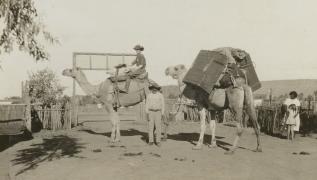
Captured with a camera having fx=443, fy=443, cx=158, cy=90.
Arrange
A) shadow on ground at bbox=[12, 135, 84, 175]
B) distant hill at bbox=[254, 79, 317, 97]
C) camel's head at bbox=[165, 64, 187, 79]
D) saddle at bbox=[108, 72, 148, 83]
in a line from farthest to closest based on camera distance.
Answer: distant hill at bbox=[254, 79, 317, 97] → saddle at bbox=[108, 72, 148, 83] → camel's head at bbox=[165, 64, 187, 79] → shadow on ground at bbox=[12, 135, 84, 175]

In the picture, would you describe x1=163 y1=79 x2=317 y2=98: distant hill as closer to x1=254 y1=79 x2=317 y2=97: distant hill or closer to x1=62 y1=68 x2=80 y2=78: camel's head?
x1=254 y1=79 x2=317 y2=97: distant hill

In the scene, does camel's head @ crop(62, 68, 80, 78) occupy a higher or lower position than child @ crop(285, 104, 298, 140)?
higher

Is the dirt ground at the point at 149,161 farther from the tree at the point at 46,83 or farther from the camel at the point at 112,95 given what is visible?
the tree at the point at 46,83

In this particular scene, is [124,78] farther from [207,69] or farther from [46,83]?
[46,83]

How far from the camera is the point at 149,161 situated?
1044cm

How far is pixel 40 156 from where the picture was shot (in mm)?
11219

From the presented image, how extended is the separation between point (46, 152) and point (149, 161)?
3.19 m

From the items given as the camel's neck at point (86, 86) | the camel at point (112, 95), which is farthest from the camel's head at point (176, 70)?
the camel's neck at point (86, 86)

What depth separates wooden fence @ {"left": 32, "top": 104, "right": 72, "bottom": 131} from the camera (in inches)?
760

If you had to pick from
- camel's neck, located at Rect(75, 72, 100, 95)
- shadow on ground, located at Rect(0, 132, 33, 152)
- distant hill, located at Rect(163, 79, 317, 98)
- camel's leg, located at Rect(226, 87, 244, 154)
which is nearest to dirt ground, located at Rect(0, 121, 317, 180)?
shadow on ground, located at Rect(0, 132, 33, 152)

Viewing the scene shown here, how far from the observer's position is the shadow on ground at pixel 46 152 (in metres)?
10.3

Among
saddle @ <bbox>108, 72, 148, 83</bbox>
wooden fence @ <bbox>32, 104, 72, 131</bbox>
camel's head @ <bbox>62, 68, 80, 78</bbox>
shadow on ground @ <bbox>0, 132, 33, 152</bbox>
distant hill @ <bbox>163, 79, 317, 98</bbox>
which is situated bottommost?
shadow on ground @ <bbox>0, 132, 33, 152</bbox>

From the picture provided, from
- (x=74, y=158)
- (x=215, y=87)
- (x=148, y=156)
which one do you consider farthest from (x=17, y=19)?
(x=215, y=87)

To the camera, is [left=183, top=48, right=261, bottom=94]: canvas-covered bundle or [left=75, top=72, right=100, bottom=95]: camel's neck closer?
[left=183, top=48, right=261, bottom=94]: canvas-covered bundle
